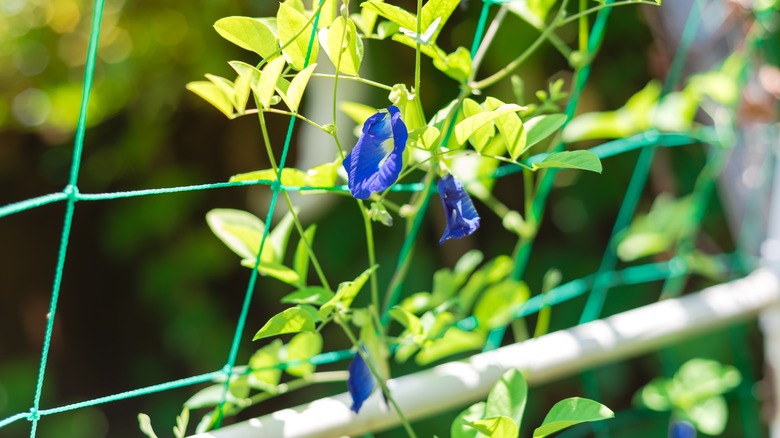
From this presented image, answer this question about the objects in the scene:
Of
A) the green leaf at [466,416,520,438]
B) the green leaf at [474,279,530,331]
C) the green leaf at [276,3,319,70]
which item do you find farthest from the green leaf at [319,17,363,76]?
the green leaf at [474,279,530,331]

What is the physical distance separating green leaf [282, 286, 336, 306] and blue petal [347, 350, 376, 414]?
0.22 ft

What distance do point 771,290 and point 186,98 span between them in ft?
3.63

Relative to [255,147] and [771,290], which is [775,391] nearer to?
[771,290]

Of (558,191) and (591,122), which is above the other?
(558,191)

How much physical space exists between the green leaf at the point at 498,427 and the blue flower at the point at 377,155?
16 centimetres

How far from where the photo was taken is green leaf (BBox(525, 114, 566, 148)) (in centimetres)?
51

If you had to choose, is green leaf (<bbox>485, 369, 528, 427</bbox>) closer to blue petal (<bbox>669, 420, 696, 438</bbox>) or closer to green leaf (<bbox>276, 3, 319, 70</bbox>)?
green leaf (<bbox>276, 3, 319, 70</bbox>)

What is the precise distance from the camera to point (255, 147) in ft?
5.16

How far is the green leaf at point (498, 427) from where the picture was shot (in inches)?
17.9

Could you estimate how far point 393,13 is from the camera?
1.51ft

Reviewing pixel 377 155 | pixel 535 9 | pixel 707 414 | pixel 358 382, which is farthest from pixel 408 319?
pixel 707 414

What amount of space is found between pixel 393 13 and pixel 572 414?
27 centimetres

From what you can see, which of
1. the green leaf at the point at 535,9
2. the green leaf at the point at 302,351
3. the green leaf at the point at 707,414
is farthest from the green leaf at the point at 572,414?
the green leaf at the point at 707,414

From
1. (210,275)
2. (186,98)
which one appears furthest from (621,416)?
(186,98)
